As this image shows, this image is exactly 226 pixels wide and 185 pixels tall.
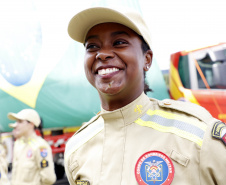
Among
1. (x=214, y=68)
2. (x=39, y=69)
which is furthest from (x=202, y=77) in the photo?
(x=39, y=69)

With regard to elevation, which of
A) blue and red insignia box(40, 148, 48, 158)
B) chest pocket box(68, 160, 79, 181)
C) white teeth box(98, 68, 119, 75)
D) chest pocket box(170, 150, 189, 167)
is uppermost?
white teeth box(98, 68, 119, 75)

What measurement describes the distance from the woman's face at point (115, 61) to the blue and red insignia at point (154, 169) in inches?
10.6

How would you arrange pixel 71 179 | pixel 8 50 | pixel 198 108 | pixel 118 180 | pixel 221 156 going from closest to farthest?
pixel 221 156 < pixel 118 180 < pixel 198 108 < pixel 71 179 < pixel 8 50

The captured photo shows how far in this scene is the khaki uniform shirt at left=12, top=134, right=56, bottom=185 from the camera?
131 inches

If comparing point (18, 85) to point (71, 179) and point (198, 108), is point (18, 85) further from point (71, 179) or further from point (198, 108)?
point (198, 108)

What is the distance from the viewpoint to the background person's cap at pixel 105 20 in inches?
45.9

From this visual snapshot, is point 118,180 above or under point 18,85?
under

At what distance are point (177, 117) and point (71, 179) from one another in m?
0.59

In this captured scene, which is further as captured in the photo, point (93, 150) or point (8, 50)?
A: point (8, 50)

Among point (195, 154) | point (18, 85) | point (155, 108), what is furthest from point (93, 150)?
point (18, 85)

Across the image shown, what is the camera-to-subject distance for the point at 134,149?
1.13 meters

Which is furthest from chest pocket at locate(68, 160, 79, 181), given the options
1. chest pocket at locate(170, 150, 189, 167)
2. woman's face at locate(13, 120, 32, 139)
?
woman's face at locate(13, 120, 32, 139)

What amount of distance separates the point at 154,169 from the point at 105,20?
0.65m

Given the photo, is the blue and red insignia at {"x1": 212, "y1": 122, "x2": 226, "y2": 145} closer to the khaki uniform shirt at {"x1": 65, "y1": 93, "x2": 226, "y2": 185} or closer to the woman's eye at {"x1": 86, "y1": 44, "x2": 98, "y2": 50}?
the khaki uniform shirt at {"x1": 65, "y1": 93, "x2": 226, "y2": 185}
